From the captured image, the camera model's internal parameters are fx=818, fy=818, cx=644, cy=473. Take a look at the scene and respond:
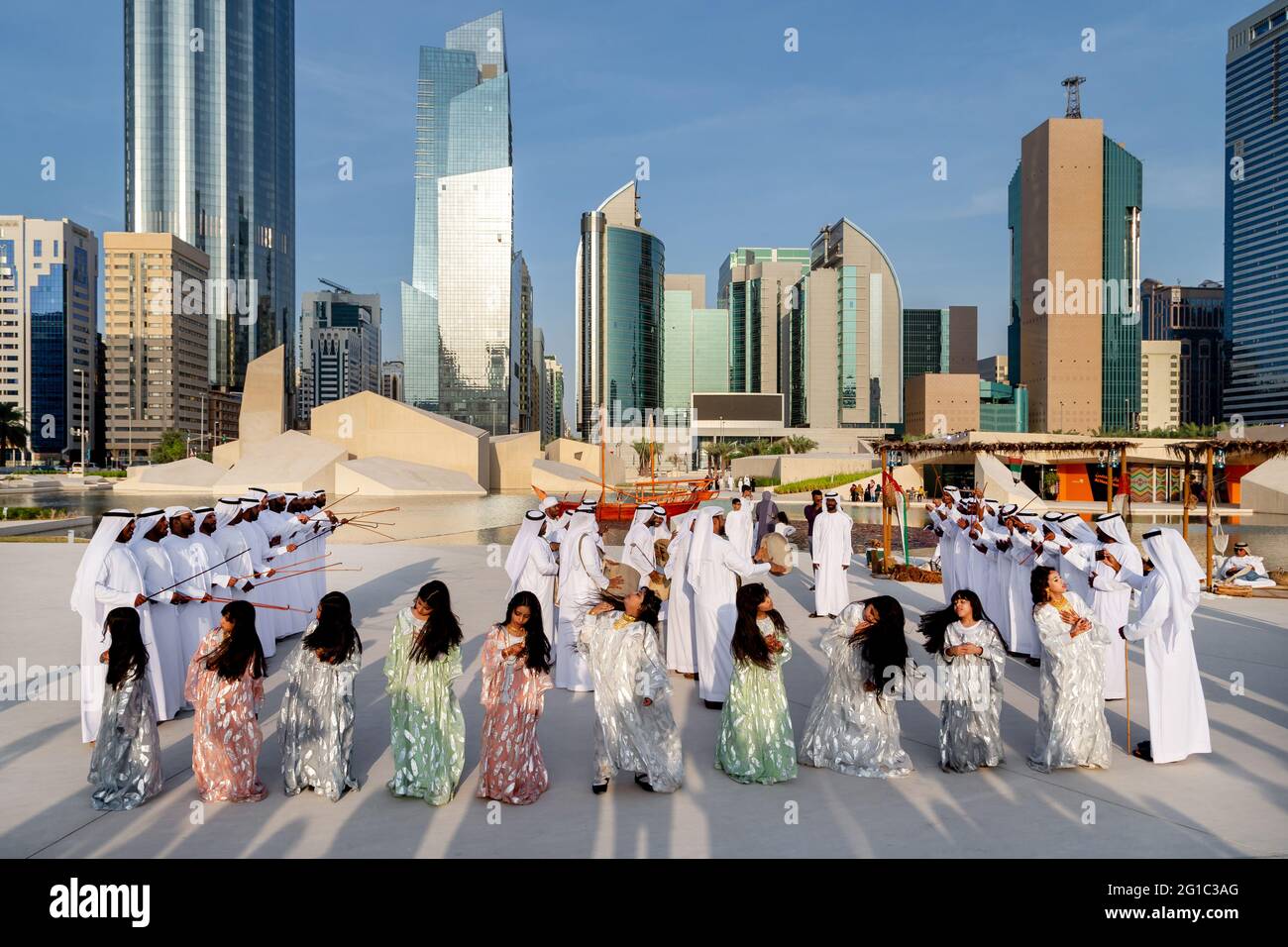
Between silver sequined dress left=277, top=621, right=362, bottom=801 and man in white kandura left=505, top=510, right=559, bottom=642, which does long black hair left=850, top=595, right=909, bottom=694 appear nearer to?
man in white kandura left=505, top=510, right=559, bottom=642

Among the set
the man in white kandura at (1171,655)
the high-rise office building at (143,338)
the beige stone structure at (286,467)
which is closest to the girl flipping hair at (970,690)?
the man in white kandura at (1171,655)

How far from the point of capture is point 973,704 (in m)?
4.99

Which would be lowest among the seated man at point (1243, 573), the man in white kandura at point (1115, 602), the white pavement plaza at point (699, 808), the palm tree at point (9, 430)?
the white pavement plaza at point (699, 808)

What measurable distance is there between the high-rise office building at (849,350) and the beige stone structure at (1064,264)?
18517 millimetres

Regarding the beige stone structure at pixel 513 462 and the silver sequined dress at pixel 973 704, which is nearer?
the silver sequined dress at pixel 973 704

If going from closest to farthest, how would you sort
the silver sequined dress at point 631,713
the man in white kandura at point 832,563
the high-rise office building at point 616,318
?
1. the silver sequined dress at point 631,713
2. the man in white kandura at point 832,563
3. the high-rise office building at point 616,318

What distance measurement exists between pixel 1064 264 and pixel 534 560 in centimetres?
10846

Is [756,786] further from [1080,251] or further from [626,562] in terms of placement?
[1080,251]

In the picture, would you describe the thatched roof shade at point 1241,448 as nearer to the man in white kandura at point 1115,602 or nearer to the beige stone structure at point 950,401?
the man in white kandura at point 1115,602

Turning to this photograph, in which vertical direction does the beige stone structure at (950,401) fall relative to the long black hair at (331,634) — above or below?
above

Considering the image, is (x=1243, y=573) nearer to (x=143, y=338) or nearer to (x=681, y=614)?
(x=681, y=614)

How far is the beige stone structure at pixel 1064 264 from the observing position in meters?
96.6
